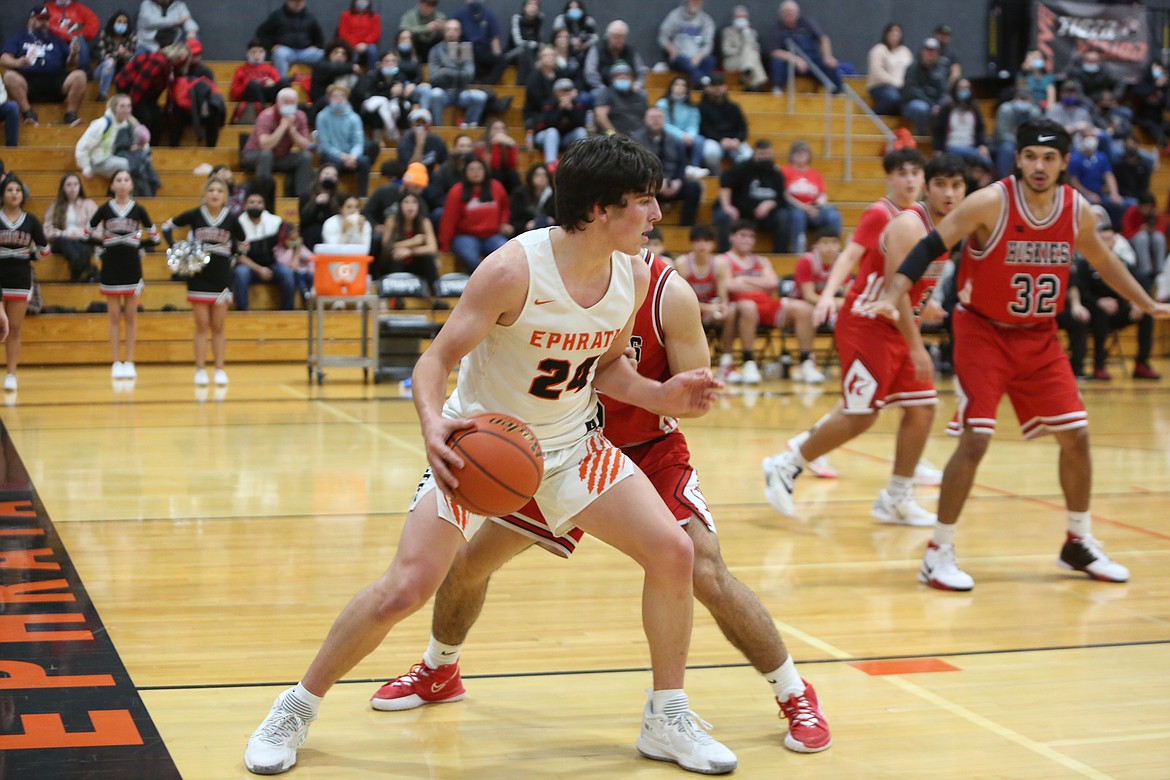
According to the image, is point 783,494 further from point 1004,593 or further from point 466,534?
point 466,534

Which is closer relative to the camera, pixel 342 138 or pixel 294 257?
pixel 294 257

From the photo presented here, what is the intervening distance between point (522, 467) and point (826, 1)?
1882cm

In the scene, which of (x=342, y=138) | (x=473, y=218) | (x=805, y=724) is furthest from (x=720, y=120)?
(x=805, y=724)

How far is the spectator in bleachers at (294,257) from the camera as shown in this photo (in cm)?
1468

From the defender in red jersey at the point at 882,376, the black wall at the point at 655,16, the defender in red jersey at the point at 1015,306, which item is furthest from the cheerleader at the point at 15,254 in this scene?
the defender in red jersey at the point at 1015,306

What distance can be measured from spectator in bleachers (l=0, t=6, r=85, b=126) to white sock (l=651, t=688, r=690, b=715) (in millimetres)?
14240

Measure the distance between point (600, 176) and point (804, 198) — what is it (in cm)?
1360

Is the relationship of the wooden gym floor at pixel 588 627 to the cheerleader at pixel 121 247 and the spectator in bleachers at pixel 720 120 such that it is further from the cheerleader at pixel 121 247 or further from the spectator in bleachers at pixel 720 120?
the spectator in bleachers at pixel 720 120

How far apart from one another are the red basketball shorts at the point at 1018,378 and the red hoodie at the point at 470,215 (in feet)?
32.1

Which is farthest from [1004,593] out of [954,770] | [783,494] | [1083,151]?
[1083,151]

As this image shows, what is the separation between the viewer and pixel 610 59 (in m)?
17.6

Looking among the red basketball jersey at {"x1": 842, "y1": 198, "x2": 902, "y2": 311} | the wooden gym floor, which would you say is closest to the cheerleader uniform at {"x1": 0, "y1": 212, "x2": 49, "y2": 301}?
the wooden gym floor

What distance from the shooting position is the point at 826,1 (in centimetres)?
2056

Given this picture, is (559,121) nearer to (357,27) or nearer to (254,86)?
(357,27)
